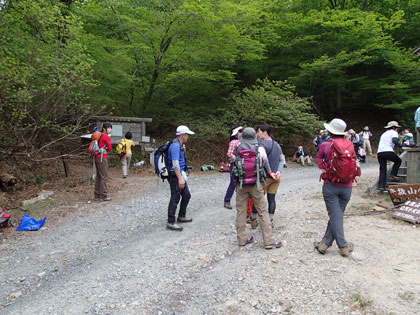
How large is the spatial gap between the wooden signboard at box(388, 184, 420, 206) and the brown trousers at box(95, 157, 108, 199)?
658cm

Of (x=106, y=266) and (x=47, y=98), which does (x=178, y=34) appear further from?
(x=106, y=266)

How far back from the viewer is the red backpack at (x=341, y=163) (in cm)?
375

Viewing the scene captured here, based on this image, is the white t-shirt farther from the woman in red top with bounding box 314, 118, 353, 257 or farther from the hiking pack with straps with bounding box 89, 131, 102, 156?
the hiking pack with straps with bounding box 89, 131, 102, 156

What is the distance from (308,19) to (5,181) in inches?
623

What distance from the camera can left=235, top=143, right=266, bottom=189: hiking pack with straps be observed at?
420 cm

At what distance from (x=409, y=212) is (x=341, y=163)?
277cm

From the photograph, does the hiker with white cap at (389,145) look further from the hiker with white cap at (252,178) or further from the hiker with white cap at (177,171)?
the hiker with white cap at (177,171)

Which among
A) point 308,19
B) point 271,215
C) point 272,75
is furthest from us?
point 272,75

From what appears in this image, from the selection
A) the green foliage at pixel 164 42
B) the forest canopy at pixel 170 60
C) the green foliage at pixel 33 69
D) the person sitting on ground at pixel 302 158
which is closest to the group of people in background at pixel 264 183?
the green foliage at pixel 33 69

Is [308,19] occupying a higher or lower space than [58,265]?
higher

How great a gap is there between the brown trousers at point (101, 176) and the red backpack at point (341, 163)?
5432mm

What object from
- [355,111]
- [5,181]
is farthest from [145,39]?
[355,111]

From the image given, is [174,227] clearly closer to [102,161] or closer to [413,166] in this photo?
[102,161]

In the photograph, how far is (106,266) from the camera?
414 cm
